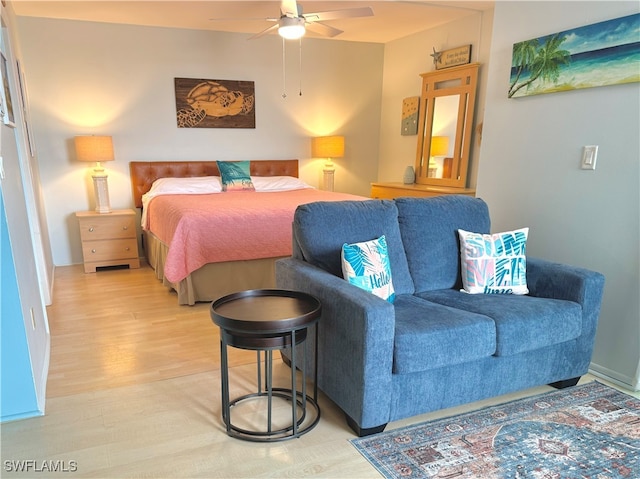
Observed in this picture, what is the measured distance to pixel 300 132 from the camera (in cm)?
557

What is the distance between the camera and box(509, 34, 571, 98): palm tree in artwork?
2.52 meters

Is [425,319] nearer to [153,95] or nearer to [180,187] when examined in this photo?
[180,187]

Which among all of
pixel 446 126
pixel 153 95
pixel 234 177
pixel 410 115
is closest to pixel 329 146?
pixel 410 115

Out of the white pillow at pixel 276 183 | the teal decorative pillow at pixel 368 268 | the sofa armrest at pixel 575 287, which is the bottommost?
the sofa armrest at pixel 575 287

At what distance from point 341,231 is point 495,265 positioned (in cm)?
90

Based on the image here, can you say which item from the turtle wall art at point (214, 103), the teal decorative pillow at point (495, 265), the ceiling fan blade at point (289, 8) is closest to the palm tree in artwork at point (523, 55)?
the teal decorative pillow at point (495, 265)

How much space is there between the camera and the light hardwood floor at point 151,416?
1710mm

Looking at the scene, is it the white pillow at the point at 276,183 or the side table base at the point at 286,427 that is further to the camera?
the white pillow at the point at 276,183

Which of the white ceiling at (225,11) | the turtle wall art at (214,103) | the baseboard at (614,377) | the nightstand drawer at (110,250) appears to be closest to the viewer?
the baseboard at (614,377)

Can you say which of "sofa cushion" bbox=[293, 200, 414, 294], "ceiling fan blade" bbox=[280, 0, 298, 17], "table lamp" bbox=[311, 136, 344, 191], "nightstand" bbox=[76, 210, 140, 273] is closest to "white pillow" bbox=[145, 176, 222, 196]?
"nightstand" bbox=[76, 210, 140, 273]

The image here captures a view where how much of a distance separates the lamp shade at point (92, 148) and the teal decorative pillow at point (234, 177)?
1159 millimetres

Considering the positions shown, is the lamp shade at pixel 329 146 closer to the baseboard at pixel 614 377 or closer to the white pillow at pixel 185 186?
the white pillow at pixel 185 186

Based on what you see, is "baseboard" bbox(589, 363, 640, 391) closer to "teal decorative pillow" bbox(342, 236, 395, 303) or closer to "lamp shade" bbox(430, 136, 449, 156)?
"teal decorative pillow" bbox(342, 236, 395, 303)

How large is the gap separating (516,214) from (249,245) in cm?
198
